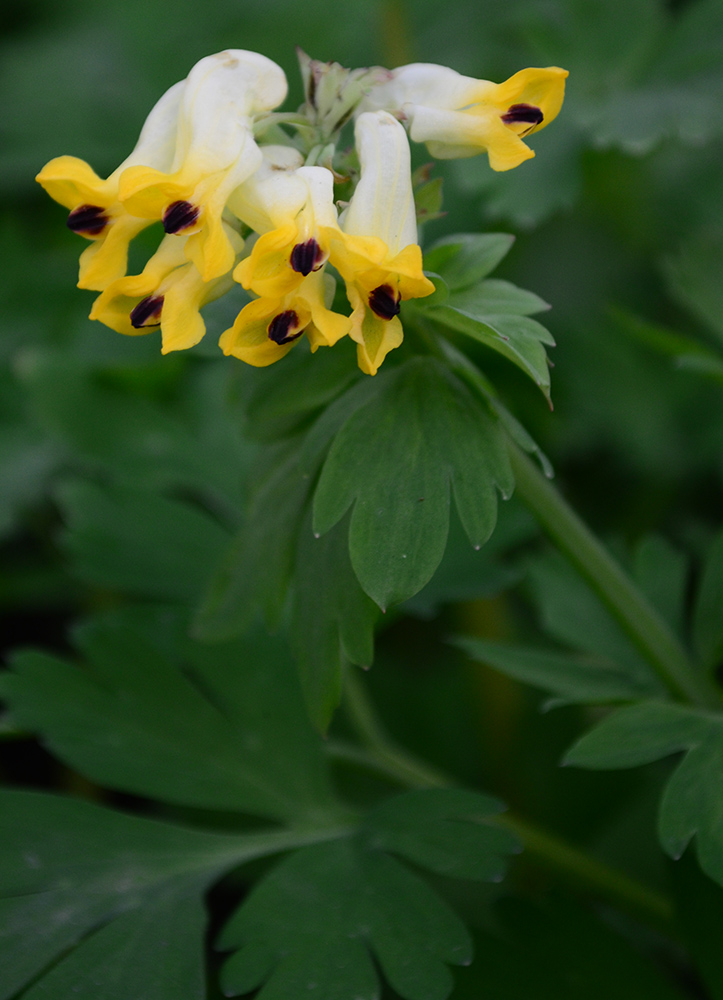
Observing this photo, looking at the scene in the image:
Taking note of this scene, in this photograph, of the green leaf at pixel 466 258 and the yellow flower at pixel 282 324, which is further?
the green leaf at pixel 466 258

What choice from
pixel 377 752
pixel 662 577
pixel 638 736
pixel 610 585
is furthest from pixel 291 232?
pixel 377 752

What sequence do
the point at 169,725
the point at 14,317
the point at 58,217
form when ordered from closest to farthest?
the point at 169,725, the point at 14,317, the point at 58,217

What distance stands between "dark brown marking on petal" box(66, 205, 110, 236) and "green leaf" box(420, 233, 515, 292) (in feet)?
1.11

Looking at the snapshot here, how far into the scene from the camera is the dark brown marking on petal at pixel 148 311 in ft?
2.73

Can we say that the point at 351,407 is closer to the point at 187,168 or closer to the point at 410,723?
the point at 187,168

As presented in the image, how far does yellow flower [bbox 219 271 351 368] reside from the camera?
767 mm

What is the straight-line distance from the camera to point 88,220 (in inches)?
32.7

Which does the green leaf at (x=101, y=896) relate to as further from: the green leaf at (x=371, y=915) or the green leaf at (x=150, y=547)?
the green leaf at (x=150, y=547)

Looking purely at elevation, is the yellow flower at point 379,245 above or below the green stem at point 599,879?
above

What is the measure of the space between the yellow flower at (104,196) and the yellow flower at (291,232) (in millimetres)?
143

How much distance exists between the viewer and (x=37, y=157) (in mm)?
2439

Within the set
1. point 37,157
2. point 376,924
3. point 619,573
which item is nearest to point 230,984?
point 376,924

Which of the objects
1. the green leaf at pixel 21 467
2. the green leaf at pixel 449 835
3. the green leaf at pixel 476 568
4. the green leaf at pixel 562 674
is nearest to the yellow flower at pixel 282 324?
the green leaf at pixel 562 674

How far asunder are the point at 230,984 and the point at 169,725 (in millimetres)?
382
